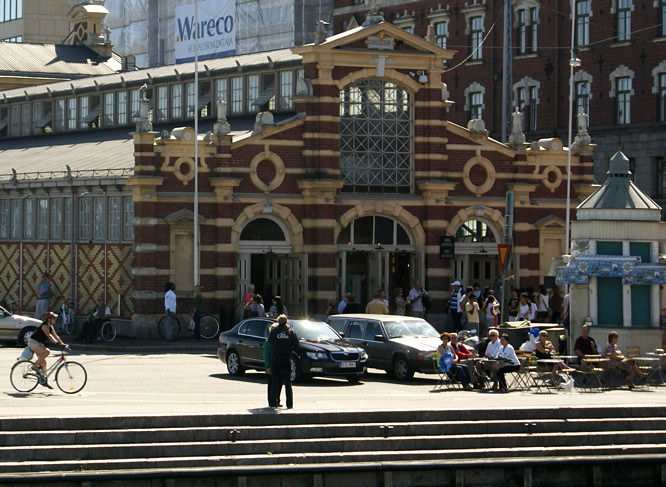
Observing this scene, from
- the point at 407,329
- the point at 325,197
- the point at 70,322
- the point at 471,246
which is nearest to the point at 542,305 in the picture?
the point at 471,246

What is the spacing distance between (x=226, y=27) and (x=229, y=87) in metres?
14.5

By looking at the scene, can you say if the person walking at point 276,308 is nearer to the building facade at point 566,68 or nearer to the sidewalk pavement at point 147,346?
the sidewalk pavement at point 147,346

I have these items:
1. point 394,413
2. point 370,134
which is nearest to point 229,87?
point 370,134

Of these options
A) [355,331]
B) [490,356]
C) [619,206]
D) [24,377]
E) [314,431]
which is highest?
[619,206]

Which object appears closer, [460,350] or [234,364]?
[460,350]

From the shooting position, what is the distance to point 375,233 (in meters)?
49.2

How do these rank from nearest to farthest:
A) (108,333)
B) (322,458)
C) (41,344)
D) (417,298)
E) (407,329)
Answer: (322,458) < (41,344) < (407,329) < (108,333) < (417,298)

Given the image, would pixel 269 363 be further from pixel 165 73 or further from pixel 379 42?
pixel 165 73

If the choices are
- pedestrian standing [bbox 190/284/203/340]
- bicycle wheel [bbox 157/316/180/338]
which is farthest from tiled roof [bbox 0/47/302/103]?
bicycle wheel [bbox 157/316/180/338]

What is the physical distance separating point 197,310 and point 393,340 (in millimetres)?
11725

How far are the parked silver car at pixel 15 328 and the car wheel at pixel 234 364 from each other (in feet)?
32.9

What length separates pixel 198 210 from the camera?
4653 cm

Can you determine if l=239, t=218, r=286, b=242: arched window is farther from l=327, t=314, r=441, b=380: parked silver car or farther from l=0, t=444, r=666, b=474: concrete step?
l=0, t=444, r=666, b=474: concrete step

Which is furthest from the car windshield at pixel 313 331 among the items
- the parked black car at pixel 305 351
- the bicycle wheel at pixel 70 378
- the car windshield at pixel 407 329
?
the bicycle wheel at pixel 70 378
